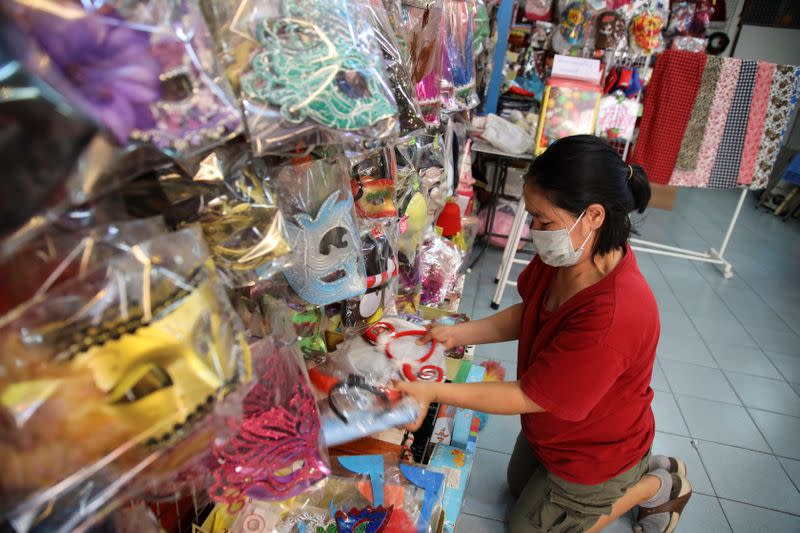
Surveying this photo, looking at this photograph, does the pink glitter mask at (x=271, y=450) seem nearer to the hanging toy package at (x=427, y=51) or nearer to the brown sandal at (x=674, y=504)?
the hanging toy package at (x=427, y=51)

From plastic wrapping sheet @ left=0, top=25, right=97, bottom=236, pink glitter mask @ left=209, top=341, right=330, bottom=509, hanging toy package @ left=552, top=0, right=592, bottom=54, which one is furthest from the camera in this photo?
hanging toy package @ left=552, top=0, right=592, bottom=54

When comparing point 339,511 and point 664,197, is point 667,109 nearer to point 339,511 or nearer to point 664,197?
point 664,197

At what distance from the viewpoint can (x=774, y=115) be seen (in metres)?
3.49

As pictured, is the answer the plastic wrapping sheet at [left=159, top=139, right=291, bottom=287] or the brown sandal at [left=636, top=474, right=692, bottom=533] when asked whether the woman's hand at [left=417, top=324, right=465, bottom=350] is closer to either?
the plastic wrapping sheet at [left=159, top=139, right=291, bottom=287]

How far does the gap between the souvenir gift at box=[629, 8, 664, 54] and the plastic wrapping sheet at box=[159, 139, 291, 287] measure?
428 cm

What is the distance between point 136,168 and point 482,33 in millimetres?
1616

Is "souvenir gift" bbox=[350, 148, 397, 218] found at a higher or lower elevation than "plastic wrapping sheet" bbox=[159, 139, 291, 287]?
lower

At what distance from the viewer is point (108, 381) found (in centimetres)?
37

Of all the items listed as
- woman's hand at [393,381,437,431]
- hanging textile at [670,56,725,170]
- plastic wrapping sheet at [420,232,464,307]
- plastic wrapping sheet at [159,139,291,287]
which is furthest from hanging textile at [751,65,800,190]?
plastic wrapping sheet at [159,139,291,287]

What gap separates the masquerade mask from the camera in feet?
2.50

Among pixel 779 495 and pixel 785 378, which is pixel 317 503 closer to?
pixel 779 495

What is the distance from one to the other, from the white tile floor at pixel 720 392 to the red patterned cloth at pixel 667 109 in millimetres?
1080

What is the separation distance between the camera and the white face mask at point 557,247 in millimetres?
1253

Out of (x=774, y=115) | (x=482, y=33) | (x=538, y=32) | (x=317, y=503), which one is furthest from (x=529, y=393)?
(x=538, y=32)
